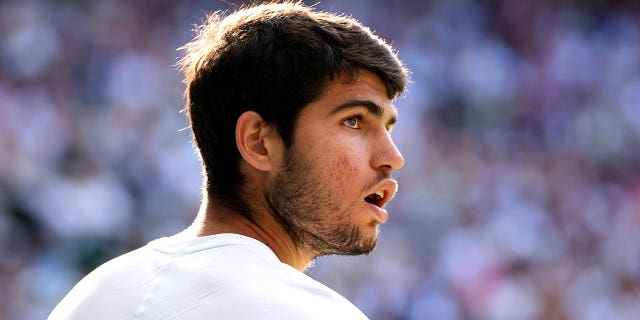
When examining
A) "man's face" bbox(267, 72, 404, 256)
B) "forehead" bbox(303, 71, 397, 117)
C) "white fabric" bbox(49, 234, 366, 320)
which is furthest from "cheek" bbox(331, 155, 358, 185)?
"white fabric" bbox(49, 234, 366, 320)

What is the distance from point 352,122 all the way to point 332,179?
0.42ft

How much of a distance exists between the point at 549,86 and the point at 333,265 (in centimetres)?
276

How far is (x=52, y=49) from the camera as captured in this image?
642 centimetres

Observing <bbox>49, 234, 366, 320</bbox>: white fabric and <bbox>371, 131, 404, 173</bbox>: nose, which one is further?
<bbox>371, 131, 404, 173</bbox>: nose

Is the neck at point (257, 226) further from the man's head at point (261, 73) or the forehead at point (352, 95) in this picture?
the forehead at point (352, 95)

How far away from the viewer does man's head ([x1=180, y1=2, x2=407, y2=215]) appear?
1.94 m

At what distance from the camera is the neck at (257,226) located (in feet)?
6.15

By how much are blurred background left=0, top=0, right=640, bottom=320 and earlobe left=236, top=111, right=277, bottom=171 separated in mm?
4074

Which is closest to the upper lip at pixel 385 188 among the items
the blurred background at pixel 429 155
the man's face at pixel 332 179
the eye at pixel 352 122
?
the man's face at pixel 332 179

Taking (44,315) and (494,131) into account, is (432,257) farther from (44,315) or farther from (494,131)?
(44,315)

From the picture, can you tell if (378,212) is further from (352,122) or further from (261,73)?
(261,73)

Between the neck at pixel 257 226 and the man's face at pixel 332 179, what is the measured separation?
0.02 meters

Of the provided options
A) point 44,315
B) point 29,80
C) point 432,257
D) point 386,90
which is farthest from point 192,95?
point 432,257

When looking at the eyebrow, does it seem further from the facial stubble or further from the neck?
the neck
